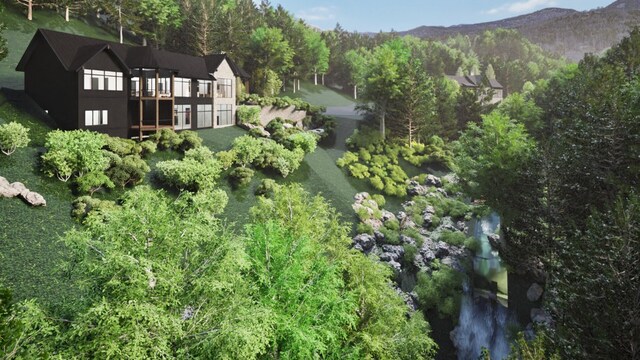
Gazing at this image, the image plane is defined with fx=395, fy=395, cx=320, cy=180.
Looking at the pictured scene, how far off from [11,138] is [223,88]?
91.5 ft

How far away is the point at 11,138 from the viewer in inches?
1085

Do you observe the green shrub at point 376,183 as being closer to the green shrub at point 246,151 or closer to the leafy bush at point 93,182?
the green shrub at point 246,151

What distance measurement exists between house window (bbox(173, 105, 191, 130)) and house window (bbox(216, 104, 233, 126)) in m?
4.68

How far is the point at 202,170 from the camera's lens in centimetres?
3328

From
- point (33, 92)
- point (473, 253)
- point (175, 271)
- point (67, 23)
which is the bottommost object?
point (473, 253)

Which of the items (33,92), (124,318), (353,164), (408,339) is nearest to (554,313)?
(408,339)

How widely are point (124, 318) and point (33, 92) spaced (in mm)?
35158

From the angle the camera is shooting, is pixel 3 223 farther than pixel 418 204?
No

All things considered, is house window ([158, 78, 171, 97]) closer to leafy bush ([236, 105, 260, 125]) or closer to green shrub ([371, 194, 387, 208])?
leafy bush ([236, 105, 260, 125])

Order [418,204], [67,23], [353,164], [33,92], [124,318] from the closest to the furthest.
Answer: [124,318] → [33,92] → [418,204] → [353,164] → [67,23]

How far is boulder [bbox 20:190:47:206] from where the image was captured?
24781 millimetres

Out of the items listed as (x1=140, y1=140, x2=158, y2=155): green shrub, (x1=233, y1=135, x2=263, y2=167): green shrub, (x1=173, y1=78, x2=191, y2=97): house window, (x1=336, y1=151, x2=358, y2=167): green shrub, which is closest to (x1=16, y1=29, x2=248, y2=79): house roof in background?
(x1=173, y1=78, x2=191, y2=97): house window

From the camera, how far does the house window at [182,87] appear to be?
4566 cm

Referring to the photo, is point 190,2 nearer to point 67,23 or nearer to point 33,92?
point 67,23
